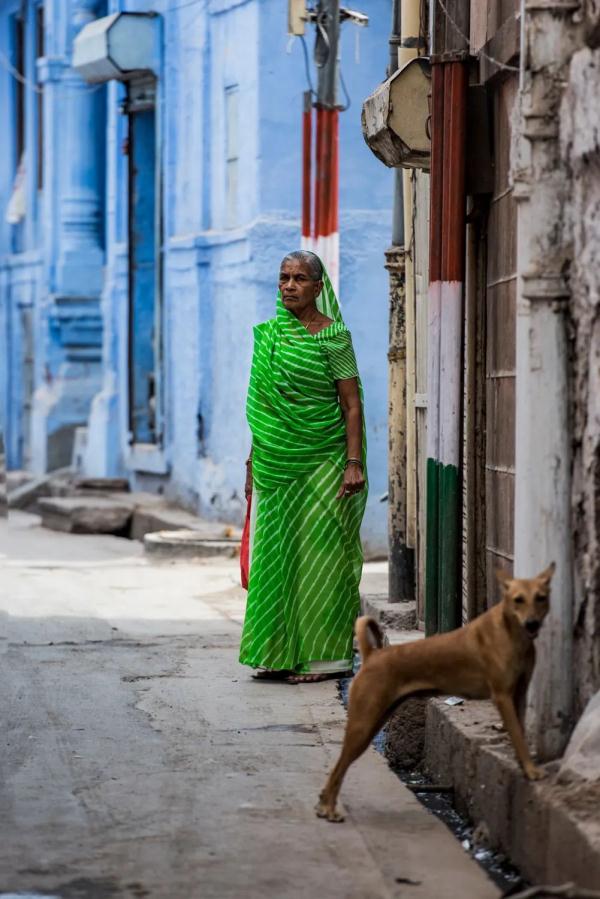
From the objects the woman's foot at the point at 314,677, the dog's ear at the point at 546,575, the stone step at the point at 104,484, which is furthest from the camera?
the stone step at the point at 104,484

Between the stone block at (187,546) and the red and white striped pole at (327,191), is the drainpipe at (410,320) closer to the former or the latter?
the red and white striped pole at (327,191)

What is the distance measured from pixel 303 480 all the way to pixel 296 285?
0.88 meters

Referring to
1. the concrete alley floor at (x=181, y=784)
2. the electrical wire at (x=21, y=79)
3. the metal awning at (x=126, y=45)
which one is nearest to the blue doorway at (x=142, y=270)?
the metal awning at (x=126, y=45)

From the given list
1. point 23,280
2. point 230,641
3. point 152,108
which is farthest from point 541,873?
point 23,280

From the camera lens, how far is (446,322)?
698 centimetres

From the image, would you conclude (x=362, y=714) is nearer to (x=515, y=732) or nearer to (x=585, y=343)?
(x=515, y=732)

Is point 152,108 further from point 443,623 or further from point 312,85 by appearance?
point 443,623

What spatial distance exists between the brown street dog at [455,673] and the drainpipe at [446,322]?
5.21 feet

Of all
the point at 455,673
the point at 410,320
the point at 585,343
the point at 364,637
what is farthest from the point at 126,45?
the point at 455,673

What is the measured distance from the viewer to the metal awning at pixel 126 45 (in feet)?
60.0

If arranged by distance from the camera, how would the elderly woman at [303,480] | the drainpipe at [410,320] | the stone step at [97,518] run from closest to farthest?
the elderly woman at [303,480] → the drainpipe at [410,320] → the stone step at [97,518]

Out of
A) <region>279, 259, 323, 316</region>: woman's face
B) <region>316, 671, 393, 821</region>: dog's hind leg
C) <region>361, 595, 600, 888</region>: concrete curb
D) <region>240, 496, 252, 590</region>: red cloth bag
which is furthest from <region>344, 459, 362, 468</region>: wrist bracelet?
<region>316, 671, 393, 821</region>: dog's hind leg

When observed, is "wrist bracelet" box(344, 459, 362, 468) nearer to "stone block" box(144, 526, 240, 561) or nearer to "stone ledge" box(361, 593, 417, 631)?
"stone ledge" box(361, 593, 417, 631)

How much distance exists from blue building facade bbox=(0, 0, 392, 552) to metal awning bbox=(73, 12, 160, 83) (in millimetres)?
142
